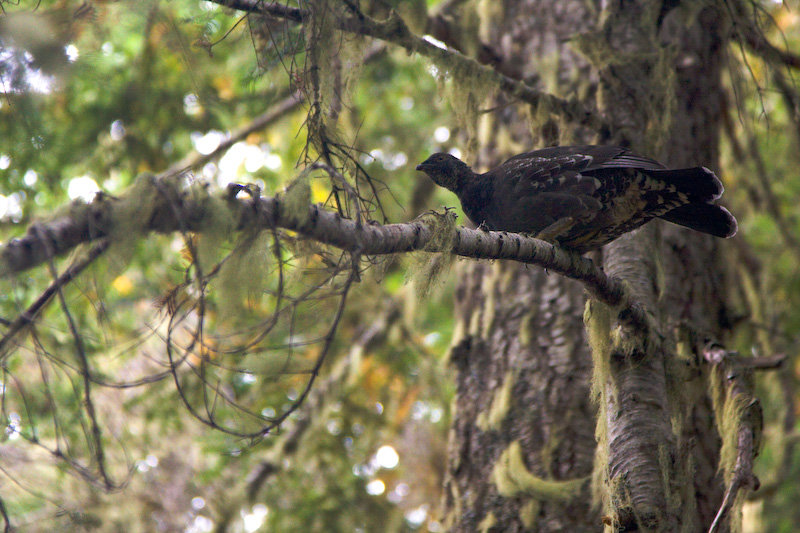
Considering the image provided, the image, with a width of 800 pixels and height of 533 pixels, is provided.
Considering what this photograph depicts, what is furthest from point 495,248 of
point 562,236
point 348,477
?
point 348,477

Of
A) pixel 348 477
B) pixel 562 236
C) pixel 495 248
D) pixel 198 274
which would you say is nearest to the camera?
pixel 198 274

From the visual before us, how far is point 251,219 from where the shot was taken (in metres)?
1.90

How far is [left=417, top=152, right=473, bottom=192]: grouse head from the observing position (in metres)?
4.03

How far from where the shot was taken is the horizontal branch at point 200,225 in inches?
62.5

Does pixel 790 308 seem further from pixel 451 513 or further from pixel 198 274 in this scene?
pixel 198 274

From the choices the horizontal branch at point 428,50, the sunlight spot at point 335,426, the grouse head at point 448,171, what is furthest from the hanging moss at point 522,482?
the sunlight spot at point 335,426

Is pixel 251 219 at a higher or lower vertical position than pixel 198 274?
higher

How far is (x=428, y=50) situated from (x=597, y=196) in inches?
44.7

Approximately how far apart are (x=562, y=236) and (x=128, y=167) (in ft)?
16.6

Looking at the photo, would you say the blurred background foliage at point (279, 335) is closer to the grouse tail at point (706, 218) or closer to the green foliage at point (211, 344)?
the green foliage at point (211, 344)

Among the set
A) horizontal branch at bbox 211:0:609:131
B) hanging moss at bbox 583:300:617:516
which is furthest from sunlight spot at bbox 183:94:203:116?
hanging moss at bbox 583:300:617:516

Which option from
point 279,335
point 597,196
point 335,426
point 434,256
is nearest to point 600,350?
point 597,196

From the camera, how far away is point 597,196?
3395mm

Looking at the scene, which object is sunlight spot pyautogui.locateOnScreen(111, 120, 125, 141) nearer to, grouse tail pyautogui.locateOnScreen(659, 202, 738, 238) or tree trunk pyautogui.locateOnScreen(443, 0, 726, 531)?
tree trunk pyautogui.locateOnScreen(443, 0, 726, 531)
